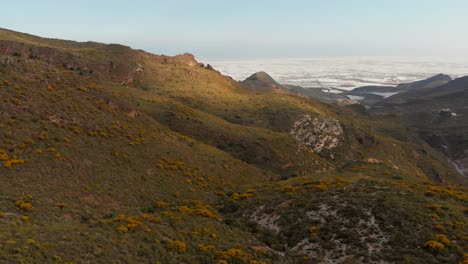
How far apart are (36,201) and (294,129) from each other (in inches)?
3105

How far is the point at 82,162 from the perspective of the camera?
44.5m

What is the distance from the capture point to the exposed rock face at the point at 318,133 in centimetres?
9612

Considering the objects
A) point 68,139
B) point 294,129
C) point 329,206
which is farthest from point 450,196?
point 294,129

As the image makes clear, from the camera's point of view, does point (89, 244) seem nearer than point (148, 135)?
Yes

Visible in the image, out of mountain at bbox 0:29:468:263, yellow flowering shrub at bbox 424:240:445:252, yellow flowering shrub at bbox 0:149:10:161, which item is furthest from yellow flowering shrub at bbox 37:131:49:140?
yellow flowering shrub at bbox 424:240:445:252

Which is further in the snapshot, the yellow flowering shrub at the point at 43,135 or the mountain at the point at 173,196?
the yellow flowering shrub at the point at 43,135

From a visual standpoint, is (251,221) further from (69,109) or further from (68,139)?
(69,109)

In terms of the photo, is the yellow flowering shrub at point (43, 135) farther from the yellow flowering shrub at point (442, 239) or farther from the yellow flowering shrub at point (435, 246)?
the yellow flowering shrub at point (442, 239)

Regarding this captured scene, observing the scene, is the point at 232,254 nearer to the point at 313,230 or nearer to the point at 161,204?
the point at 313,230

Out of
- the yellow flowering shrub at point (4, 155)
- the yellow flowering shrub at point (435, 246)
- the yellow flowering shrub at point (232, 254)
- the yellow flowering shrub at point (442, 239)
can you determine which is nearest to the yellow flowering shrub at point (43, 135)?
the yellow flowering shrub at point (4, 155)

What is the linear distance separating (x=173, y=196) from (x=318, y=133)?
6313 centimetres

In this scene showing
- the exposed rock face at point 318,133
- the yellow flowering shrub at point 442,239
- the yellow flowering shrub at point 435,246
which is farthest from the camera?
the exposed rock face at point 318,133

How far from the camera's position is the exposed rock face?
9612 centimetres

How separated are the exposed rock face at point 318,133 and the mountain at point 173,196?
41.2ft
